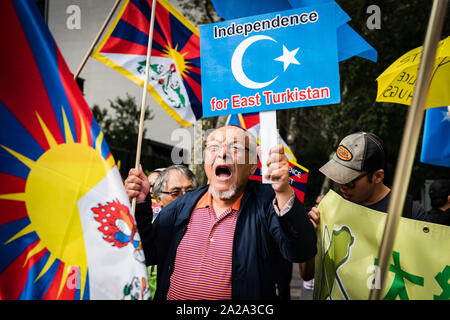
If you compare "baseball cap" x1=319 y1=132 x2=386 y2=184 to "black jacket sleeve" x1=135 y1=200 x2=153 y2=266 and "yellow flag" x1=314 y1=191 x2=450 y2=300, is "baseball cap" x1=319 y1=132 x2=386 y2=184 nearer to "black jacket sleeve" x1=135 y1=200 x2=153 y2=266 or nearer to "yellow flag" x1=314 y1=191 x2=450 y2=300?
"yellow flag" x1=314 y1=191 x2=450 y2=300

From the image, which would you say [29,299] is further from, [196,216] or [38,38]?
[38,38]

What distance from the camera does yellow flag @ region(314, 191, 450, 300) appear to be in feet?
6.49

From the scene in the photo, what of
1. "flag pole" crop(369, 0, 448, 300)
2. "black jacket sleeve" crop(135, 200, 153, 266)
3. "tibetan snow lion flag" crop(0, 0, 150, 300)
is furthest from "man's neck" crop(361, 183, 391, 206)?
"tibetan snow lion flag" crop(0, 0, 150, 300)

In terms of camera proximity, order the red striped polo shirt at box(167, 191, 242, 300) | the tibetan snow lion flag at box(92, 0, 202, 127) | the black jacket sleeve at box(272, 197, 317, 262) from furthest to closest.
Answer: the tibetan snow lion flag at box(92, 0, 202, 127), the red striped polo shirt at box(167, 191, 242, 300), the black jacket sleeve at box(272, 197, 317, 262)

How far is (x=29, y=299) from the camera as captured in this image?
167cm

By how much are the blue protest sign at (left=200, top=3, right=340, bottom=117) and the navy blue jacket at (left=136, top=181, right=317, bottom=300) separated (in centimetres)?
47

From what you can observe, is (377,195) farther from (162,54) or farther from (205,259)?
(162,54)

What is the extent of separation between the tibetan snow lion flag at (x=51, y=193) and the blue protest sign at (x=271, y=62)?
2.31 feet

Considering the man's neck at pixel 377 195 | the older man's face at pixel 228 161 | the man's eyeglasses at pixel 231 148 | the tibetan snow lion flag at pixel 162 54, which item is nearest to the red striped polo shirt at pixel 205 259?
the older man's face at pixel 228 161

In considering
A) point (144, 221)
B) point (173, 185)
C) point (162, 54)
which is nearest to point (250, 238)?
point (144, 221)

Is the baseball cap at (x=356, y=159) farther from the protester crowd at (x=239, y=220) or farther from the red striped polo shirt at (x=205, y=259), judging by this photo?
the red striped polo shirt at (x=205, y=259)

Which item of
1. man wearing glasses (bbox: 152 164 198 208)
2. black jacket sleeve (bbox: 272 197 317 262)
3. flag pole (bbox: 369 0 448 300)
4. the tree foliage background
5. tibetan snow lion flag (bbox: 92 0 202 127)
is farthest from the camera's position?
the tree foliage background

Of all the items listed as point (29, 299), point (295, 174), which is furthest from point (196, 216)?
point (295, 174)
